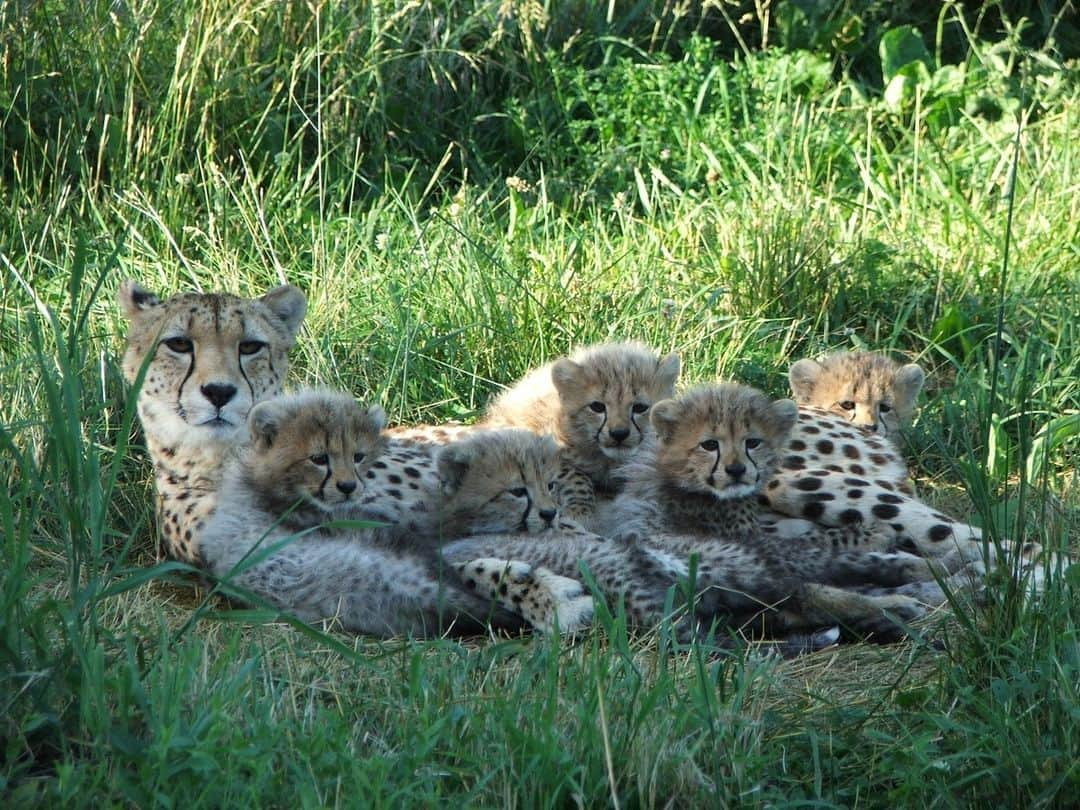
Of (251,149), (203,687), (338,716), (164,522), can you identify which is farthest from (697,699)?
(251,149)

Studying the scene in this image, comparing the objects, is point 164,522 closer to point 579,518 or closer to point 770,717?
point 579,518

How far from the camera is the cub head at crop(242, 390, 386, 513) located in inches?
152

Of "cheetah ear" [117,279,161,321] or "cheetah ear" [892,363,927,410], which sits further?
"cheetah ear" [892,363,927,410]

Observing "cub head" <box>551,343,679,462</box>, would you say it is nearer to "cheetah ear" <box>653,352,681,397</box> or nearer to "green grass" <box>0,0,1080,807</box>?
"cheetah ear" <box>653,352,681,397</box>

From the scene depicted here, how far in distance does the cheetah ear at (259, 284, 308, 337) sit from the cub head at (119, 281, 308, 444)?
59 millimetres

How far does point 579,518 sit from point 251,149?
8.01ft

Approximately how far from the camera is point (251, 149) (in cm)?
601

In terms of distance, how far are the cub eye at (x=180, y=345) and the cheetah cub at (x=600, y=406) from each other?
3.22 ft

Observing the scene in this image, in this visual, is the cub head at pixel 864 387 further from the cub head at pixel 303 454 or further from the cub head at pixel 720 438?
the cub head at pixel 303 454

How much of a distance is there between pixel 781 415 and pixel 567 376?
70 cm

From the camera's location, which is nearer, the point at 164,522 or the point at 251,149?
the point at 164,522

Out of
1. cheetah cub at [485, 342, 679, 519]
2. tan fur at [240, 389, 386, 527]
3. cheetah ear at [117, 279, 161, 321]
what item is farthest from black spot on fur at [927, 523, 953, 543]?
cheetah ear at [117, 279, 161, 321]

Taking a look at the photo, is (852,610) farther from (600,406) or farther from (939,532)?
(600,406)

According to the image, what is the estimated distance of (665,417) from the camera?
423 centimetres
